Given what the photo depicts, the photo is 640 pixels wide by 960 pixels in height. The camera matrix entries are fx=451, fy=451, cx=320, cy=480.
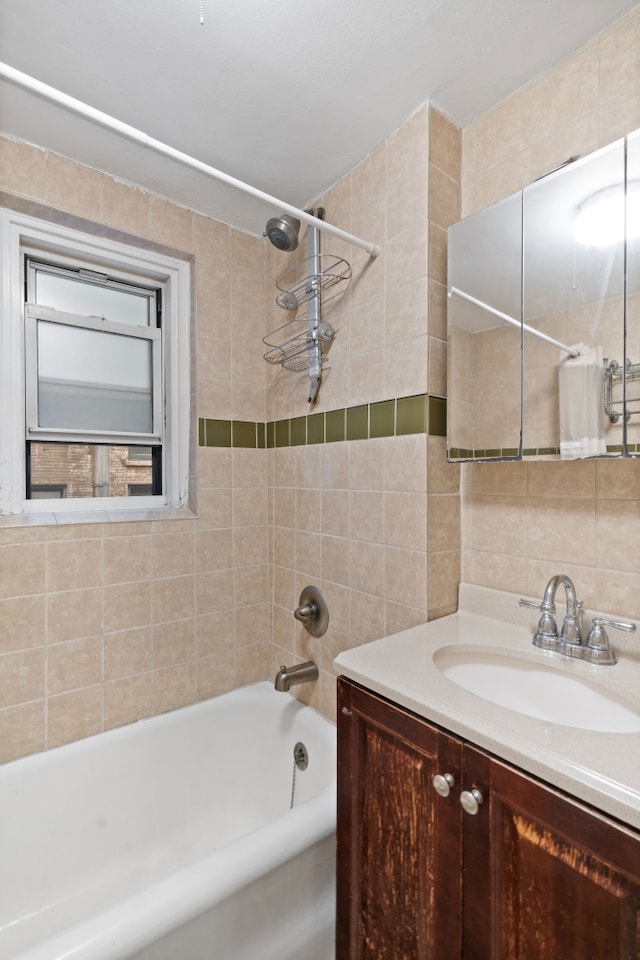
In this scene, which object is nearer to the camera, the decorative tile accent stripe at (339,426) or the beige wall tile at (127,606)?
the decorative tile accent stripe at (339,426)

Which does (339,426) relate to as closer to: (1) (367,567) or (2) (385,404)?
(2) (385,404)

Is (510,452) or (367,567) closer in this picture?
(510,452)

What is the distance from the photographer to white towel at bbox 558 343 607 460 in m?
1.04

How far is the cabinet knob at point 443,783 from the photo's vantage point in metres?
0.81

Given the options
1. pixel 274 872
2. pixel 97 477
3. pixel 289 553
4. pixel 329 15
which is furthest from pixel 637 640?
pixel 97 477

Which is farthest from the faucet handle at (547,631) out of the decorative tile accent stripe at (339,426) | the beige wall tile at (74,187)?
the beige wall tile at (74,187)

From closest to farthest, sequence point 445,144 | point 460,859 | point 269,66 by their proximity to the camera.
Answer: point 460,859, point 269,66, point 445,144

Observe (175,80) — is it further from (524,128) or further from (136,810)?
(136,810)

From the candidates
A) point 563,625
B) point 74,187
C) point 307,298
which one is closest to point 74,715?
point 563,625

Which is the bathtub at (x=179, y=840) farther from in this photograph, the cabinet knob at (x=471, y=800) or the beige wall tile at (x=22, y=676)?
the cabinet knob at (x=471, y=800)

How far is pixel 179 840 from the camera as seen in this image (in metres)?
1.60

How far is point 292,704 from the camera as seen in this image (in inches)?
70.6

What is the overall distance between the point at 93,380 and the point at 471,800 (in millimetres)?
1788

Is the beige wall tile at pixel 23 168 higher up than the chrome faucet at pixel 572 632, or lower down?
higher up
